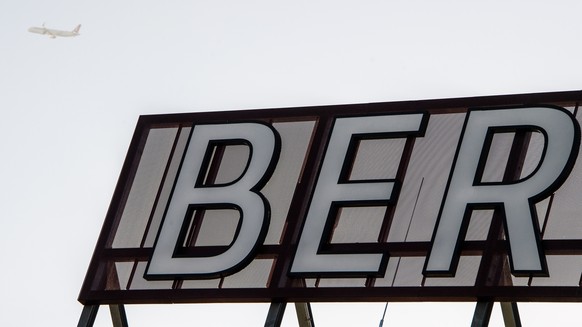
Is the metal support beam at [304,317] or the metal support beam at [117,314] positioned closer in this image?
the metal support beam at [117,314]

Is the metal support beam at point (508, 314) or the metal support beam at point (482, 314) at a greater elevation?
the metal support beam at point (508, 314)

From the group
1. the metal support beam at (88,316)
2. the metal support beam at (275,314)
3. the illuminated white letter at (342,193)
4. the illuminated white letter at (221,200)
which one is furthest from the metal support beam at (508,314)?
the metal support beam at (88,316)

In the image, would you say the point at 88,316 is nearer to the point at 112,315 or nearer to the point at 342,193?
the point at 112,315

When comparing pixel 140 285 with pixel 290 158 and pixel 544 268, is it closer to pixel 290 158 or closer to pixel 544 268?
pixel 290 158

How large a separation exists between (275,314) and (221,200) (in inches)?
80.4

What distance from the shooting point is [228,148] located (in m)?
24.7

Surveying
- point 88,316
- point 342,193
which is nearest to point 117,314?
point 88,316

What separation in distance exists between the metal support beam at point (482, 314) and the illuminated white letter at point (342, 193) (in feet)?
4.93

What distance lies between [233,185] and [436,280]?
356 cm

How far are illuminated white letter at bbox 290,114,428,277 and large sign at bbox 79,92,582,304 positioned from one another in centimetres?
2

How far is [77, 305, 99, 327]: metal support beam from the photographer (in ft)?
78.6

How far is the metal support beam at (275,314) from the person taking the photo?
22812 millimetres

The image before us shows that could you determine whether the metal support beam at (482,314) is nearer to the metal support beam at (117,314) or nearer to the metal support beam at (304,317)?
the metal support beam at (304,317)

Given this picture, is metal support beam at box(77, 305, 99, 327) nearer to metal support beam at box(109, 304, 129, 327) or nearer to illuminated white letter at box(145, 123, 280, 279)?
metal support beam at box(109, 304, 129, 327)
